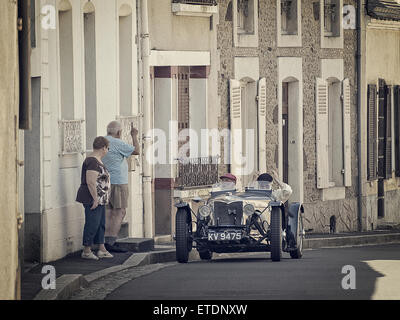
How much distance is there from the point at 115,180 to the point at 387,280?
18.6ft

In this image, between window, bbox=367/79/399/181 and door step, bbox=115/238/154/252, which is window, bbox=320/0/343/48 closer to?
window, bbox=367/79/399/181

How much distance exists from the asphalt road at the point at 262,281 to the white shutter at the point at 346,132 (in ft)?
40.3

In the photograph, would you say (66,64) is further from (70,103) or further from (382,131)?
(382,131)

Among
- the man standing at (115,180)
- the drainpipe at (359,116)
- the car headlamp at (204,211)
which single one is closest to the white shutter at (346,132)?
the drainpipe at (359,116)

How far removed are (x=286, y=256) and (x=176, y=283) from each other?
6.53 meters

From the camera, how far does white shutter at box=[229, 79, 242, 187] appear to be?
2817 cm

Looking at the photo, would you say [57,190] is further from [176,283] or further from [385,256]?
[385,256]

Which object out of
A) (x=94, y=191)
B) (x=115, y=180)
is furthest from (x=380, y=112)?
(x=94, y=191)

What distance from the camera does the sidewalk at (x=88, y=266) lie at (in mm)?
14203

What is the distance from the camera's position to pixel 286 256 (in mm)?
22312

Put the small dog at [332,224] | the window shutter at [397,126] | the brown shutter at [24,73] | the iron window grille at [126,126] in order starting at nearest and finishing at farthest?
the brown shutter at [24,73], the iron window grille at [126,126], the small dog at [332,224], the window shutter at [397,126]

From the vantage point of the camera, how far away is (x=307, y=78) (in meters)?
31.2

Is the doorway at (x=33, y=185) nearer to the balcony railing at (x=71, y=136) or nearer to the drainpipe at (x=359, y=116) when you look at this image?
the balcony railing at (x=71, y=136)

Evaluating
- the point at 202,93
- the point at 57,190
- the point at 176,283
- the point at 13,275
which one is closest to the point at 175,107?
the point at 202,93
